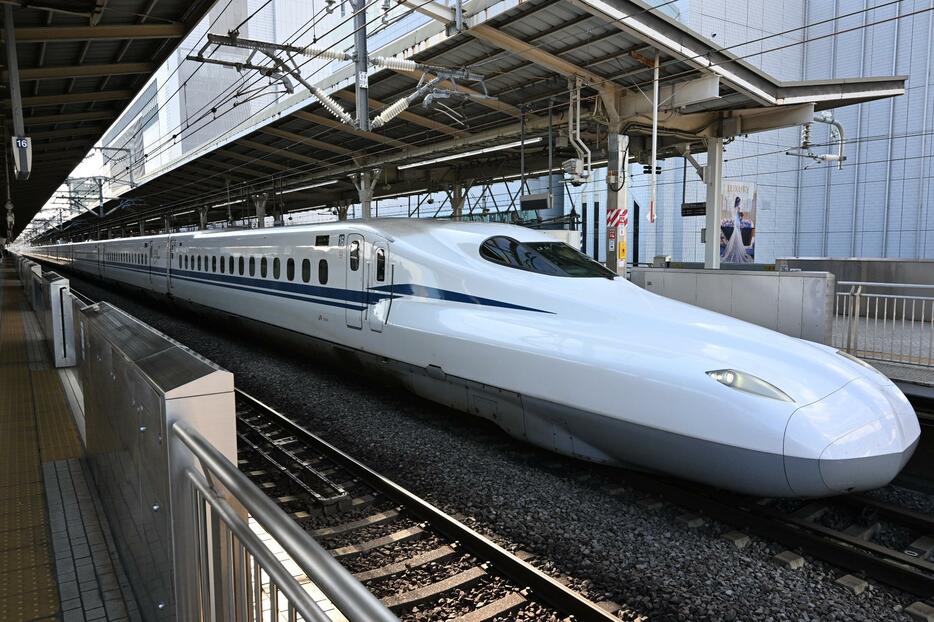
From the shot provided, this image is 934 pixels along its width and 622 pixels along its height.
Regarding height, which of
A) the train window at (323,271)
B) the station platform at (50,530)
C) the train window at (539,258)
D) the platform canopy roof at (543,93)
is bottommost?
the station platform at (50,530)

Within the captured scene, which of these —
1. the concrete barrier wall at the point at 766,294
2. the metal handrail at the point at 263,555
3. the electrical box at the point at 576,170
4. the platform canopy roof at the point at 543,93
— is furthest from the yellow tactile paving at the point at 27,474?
the electrical box at the point at 576,170

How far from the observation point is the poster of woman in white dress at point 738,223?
758 inches

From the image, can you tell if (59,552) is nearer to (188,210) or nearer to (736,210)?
(736,210)

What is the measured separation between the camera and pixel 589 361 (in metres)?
5.40

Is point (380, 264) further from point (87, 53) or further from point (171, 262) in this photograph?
point (171, 262)

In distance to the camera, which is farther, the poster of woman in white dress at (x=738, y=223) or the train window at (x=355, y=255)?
the poster of woman in white dress at (x=738, y=223)

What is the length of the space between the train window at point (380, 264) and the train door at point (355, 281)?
0.31m

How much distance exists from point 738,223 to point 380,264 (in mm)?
14868

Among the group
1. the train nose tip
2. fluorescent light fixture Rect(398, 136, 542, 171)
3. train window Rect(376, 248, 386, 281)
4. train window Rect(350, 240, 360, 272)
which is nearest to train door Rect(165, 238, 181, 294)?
fluorescent light fixture Rect(398, 136, 542, 171)

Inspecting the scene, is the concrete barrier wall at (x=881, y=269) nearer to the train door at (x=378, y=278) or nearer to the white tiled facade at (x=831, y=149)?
the white tiled facade at (x=831, y=149)

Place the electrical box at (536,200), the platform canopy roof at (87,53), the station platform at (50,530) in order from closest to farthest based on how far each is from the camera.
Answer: the station platform at (50,530), the platform canopy roof at (87,53), the electrical box at (536,200)

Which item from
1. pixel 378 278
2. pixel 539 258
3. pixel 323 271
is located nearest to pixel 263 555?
pixel 539 258

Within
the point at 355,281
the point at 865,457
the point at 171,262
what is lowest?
the point at 865,457

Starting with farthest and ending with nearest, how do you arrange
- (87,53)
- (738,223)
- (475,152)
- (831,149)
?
(831,149) → (475,152) → (738,223) → (87,53)
